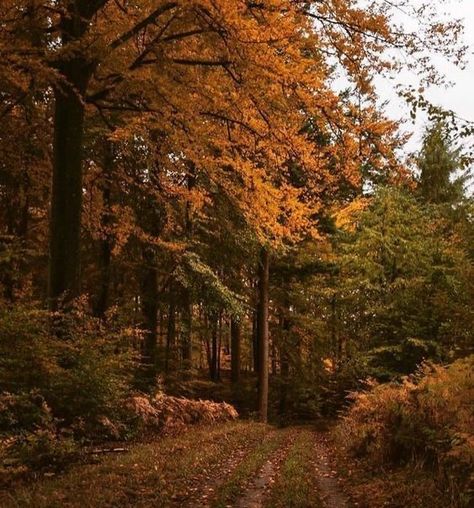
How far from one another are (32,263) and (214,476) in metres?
10.6

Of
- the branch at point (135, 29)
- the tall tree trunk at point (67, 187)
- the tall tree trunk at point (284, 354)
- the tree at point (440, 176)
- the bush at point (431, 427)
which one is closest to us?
the bush at point (431, 427)

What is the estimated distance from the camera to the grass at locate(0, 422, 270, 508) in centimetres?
552

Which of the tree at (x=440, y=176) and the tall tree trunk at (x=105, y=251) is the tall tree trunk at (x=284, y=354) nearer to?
the tree at (x=440, y=176)

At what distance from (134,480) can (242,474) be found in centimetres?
207

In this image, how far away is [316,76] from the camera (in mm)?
8172

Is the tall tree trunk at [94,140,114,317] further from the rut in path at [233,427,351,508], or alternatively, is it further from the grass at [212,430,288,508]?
the rut in path at [233,427,351,508]

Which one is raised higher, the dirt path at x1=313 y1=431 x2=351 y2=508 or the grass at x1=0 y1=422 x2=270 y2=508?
the grass at x1=0 y1=422 x2=270 y2=508

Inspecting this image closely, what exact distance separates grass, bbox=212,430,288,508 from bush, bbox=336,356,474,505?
1.93m

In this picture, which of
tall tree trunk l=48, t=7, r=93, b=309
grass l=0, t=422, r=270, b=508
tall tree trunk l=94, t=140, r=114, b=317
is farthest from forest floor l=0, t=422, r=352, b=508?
tall tree trunk l=94, t=140, r=114, b=317

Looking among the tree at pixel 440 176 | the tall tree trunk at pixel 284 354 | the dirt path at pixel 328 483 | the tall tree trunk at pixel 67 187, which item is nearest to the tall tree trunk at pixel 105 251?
the tall tree trunk at pixel 67 187

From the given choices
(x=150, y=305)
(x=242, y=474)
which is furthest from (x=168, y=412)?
(x=150, y=305)

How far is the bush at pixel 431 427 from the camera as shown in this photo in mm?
6106

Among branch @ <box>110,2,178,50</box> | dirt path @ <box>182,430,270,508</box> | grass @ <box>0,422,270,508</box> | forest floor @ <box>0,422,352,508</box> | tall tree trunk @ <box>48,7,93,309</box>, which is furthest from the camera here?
tall tree trunk @ <box>48,7,93,309</box>

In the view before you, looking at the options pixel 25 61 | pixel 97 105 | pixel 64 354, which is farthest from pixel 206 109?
pixel 64 354
